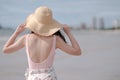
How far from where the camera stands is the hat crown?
319 cm

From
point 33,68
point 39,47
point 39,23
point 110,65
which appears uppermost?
point 39,23

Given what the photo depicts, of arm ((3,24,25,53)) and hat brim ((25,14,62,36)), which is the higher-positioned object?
hat brim ((25,14,62,36))

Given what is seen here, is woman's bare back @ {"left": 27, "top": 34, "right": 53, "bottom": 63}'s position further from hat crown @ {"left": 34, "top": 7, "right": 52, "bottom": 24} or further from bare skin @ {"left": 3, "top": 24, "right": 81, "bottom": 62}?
hat crown @ {"left": 34, "top": 7, "right": 52, "bottom": 24}

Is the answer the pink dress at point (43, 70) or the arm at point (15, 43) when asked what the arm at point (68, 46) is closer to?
the pink dress at point (43, 70)

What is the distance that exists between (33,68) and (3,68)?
6182 millimetres

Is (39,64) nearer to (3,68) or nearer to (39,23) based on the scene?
(39,23)

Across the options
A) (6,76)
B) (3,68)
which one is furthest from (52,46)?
(3,68)

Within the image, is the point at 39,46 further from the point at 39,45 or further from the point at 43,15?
the point at 43,15

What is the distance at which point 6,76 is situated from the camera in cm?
797

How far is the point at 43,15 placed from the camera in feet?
10.5

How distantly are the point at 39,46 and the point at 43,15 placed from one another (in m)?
0.29

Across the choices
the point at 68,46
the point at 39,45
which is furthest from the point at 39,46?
the point at 68,46

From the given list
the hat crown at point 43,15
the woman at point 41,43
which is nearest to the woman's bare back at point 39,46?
the woman at point 41,43

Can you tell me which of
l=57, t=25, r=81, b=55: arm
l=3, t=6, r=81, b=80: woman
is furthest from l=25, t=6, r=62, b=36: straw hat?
l=57, t=25, r=81, b=55: arm
